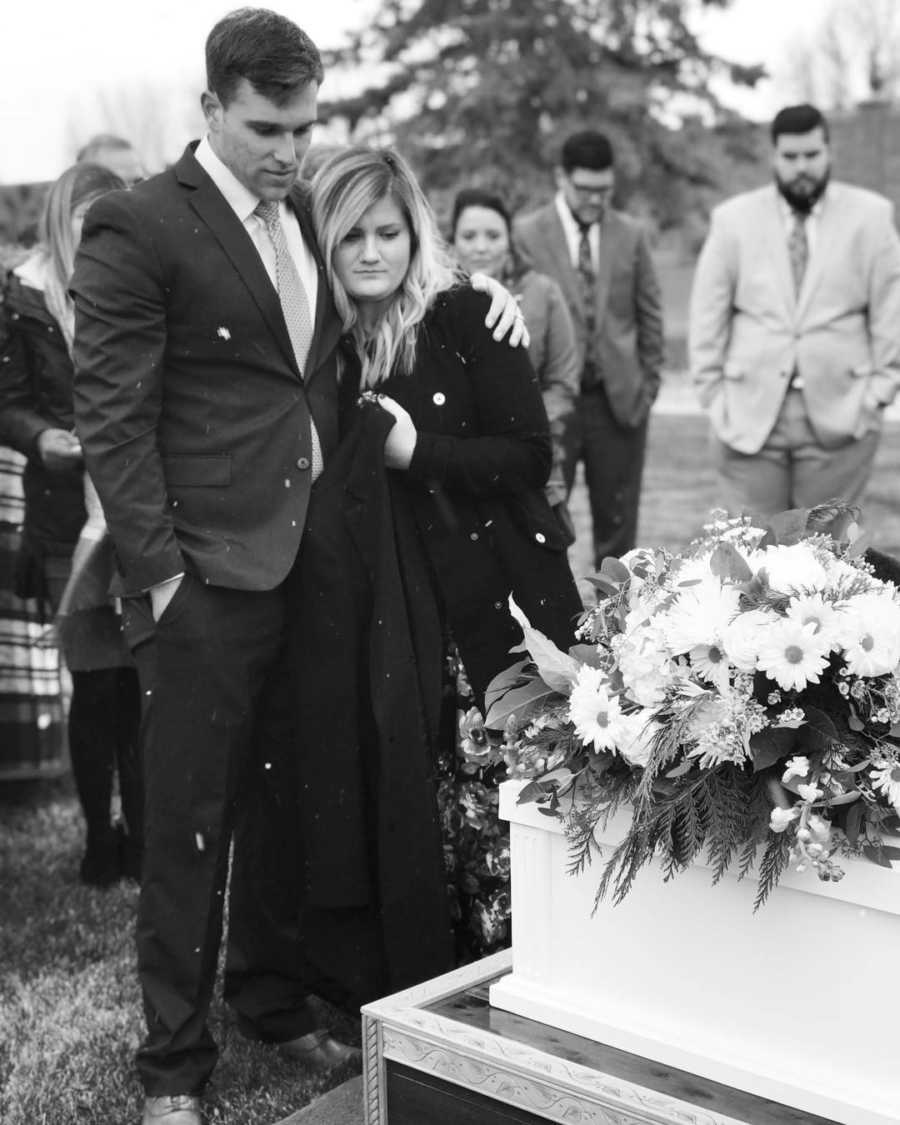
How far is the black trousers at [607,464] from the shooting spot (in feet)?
22.7

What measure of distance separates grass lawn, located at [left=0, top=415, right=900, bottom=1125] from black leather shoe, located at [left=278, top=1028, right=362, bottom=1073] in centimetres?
4

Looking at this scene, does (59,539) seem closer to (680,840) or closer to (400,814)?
(400,814)

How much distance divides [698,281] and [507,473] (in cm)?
336

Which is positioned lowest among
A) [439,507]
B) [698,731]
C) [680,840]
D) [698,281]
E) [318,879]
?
[318,879]

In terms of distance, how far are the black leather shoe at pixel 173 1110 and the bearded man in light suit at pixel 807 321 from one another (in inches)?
150

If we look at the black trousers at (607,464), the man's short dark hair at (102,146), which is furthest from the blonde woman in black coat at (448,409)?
the black trousers at (607,464)

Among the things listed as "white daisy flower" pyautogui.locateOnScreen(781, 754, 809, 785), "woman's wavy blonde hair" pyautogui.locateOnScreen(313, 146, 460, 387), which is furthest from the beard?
"white daisy flower" pyautogui.locateOnScreen(781, 754, 809, 785)

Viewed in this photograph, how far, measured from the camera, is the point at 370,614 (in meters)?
3.37

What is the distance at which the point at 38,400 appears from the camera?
4.66m

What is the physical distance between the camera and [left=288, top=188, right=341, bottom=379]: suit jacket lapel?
324 centimetres

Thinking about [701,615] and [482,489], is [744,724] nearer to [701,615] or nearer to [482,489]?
[701,615]

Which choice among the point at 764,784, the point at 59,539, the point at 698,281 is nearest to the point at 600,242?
the point at 698,281

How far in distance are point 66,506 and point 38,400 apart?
325 mm

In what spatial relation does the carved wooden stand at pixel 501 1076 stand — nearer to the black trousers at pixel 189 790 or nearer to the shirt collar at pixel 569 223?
the black trousers at pixel 189 790
